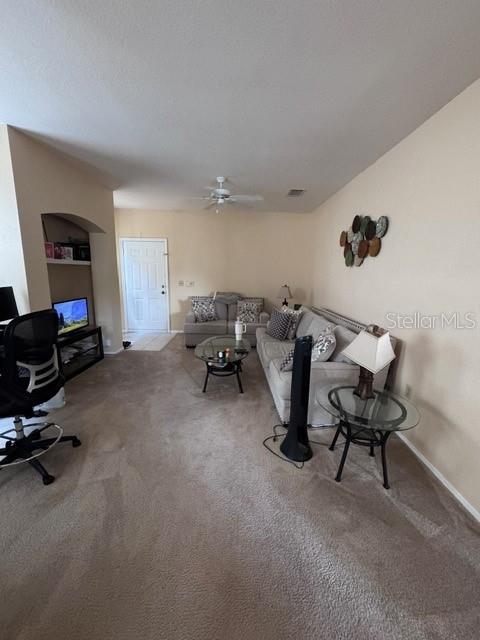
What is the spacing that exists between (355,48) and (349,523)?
271 cm

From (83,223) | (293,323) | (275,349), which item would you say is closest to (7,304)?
(83,223)

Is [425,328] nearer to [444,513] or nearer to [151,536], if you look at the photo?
[444,513]

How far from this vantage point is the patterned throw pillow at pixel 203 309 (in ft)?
16.4

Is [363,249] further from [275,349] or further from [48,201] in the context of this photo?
[48,201]

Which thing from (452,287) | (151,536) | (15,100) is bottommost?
(151,536)

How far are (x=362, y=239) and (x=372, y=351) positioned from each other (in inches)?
75.9

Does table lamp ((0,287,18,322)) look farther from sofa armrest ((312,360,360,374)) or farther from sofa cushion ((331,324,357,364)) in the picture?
sofa cushion ((331,324,357,364))

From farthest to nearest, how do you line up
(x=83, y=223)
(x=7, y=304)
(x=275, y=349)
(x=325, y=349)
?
(x=83, y=223), (x=275, y=349), (x=325, y=349), (x=7, y=304)

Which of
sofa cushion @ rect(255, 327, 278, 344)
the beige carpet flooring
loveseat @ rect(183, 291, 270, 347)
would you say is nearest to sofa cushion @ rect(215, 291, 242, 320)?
loveseat @ rect(183, 291, 270, 347)

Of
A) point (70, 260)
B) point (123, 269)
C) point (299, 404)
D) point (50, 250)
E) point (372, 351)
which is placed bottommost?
point (299, 404)

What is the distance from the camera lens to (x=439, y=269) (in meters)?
1.94

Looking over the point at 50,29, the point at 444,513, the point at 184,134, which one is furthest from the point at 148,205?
the point at 444,513

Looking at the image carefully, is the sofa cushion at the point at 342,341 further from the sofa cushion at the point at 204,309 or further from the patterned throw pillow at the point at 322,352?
the sofa cushion at the point at 204,309

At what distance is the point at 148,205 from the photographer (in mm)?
4977
